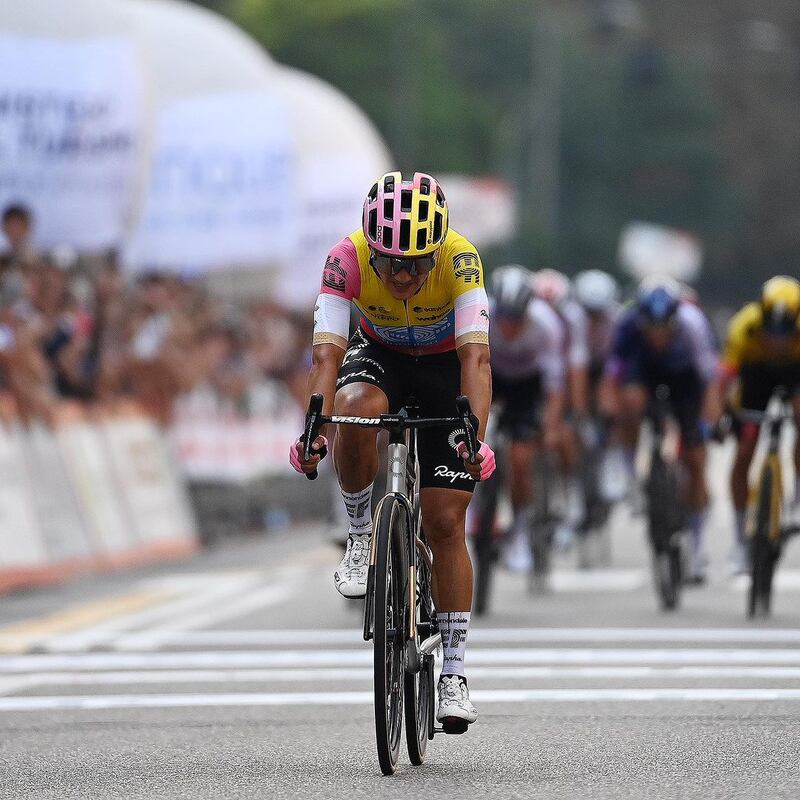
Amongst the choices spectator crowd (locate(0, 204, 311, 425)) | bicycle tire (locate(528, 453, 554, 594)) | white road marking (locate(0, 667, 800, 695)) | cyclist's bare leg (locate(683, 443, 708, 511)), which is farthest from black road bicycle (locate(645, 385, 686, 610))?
spectator crowd (locate(0, 204, 311, 425))

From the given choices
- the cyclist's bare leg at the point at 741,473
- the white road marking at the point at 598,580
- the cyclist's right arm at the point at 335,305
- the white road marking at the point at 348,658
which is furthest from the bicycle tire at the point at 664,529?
the cyclist's right arm at the point at 335,305

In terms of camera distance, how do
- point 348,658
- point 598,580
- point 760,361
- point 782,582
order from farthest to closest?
point 598,580 → point 782,582 → point 760,361 → point 348,658

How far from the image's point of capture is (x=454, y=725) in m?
8.05

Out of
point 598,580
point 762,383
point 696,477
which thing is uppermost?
point 762,383

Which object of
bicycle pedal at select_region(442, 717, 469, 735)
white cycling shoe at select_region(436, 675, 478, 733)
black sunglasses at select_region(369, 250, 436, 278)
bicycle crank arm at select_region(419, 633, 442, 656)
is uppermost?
black sunglasses at select_region(369, 250, 436, 278)

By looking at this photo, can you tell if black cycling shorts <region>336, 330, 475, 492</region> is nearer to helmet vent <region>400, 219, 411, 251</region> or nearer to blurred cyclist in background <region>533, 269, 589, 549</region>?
helmet vent <region>400, 219, 411, 251</region>

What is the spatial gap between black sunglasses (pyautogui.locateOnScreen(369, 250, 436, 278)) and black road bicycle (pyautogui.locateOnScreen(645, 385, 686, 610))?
20.0 feet

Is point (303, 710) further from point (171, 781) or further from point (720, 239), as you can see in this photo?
point (720, 239)

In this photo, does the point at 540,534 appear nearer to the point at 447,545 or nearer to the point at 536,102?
the point at 447,545

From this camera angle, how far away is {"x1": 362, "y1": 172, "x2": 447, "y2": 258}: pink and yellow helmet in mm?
7798

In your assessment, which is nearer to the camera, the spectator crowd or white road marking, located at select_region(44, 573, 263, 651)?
white road marking, located at select_region(44, 573, 263, 651)

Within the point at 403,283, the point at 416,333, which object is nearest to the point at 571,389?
the point at 416,333

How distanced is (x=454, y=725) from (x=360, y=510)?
812mm

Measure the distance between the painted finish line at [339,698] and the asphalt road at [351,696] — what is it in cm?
2
